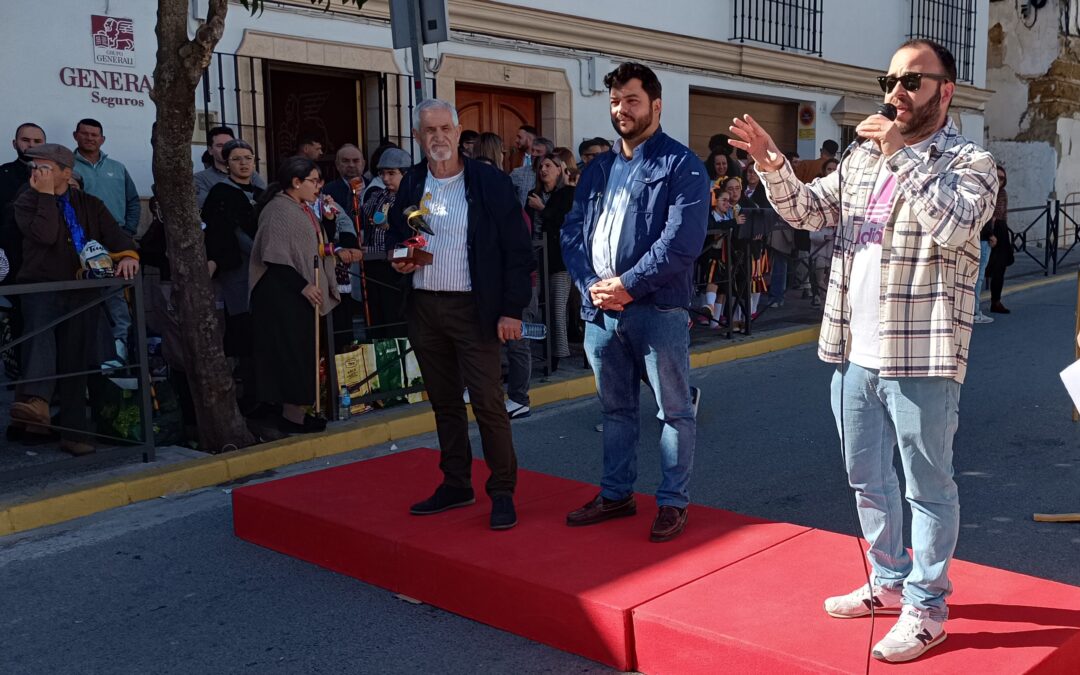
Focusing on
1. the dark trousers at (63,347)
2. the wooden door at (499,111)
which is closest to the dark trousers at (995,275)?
the wooden door at (499,111)

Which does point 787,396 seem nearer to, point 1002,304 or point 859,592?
point 859,592

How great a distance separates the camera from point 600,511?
15.1 ft

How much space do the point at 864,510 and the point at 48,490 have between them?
4.37 metres

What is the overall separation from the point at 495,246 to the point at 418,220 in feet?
1.14

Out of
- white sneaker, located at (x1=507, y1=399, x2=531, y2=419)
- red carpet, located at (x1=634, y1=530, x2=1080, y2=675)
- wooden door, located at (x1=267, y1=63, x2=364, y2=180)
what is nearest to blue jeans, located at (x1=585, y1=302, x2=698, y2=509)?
red carpet, located at (x1=634, y1=530, x2=1080, y2=675)

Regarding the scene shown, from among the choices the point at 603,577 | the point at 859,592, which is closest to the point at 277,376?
the point at 603,577

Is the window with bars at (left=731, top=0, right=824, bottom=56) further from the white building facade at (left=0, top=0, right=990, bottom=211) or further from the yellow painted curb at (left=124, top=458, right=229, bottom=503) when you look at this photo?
the yellow painted curb at (left=124, top=458, right=229, bottom=503)

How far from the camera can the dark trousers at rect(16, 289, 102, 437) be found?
651cm

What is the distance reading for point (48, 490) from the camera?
230 inches

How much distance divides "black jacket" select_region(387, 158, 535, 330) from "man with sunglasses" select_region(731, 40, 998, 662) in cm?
145

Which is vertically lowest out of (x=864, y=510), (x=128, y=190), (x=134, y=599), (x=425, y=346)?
(x=134, y=599)

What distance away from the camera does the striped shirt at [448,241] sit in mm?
4695

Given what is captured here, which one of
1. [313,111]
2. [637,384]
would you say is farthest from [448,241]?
[313,111]

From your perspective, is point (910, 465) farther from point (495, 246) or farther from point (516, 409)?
point (516, 409)
